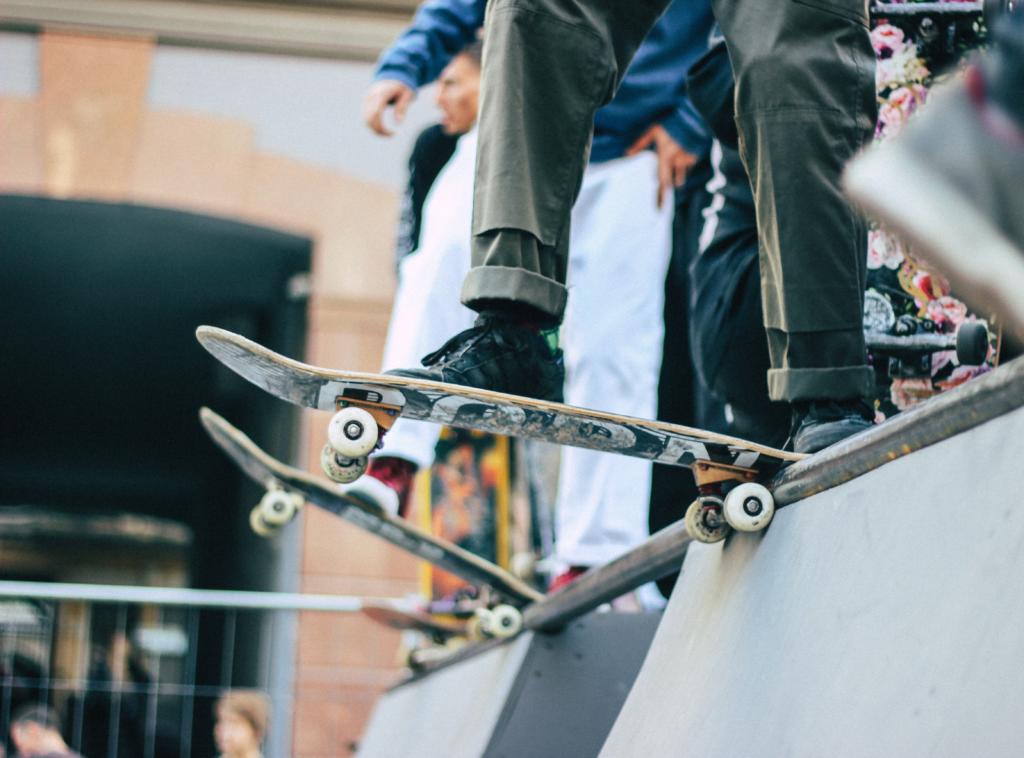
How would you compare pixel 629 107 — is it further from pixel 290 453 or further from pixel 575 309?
pixel 290 453

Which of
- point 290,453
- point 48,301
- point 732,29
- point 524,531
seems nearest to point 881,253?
point 732,29

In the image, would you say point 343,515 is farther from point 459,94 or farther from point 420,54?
point 459,94

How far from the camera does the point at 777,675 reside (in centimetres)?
155

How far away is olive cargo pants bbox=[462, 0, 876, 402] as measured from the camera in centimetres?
188

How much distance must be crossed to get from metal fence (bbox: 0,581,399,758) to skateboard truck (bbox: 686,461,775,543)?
3768 mm

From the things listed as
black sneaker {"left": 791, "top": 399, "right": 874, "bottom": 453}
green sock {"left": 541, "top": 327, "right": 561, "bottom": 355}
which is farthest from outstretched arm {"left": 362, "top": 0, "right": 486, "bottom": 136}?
black sneaker {"left": 791, "top": 399, "right": 874, "bottom": 453}

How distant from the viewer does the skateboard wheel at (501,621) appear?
3111 mm

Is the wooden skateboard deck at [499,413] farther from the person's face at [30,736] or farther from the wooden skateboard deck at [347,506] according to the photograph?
the person's face at [30,736]

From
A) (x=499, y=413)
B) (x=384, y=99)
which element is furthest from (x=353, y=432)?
(x=384, y=99)

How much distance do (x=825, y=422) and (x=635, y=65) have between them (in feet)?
5.83

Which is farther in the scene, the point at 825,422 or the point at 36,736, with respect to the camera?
the point at 36,736

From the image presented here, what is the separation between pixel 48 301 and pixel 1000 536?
9.65 metres

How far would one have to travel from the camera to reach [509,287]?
193 centimetres

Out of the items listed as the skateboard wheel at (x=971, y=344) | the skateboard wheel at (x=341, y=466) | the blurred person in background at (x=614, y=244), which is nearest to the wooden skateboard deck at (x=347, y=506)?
the blurred person in background at (x=614, y=244)
